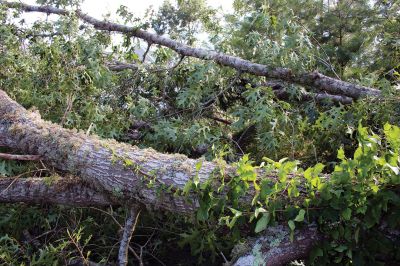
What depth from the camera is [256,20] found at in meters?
4.48

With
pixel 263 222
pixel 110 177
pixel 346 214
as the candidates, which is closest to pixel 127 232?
pixel 110 177

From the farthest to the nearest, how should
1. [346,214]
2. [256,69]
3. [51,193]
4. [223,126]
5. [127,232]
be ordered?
[223,126]
[256,69]
[51,193]
[127,232]
[346,214]

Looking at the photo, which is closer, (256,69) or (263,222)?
(263,222)

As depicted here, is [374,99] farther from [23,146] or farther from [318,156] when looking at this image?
[23,146]

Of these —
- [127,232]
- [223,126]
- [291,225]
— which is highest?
[291,225]

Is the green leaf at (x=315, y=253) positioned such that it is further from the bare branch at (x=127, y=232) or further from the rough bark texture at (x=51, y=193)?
the rough bark texture at (x=51, y=193)

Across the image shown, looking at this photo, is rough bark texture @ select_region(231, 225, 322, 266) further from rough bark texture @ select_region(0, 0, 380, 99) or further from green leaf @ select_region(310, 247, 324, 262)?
rough bark texture @ select_region(0, 0, 380, 99)

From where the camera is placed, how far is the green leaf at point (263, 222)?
2111 millimetres

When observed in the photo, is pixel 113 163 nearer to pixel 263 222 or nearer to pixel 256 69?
pixel 263 222

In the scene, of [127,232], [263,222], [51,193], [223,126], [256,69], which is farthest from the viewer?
[223,126]

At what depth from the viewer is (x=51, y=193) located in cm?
326

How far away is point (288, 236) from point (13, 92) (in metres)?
3.75

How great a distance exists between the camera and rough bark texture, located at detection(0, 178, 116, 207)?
3.10 m

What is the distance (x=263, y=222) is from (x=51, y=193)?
185 centimetres
